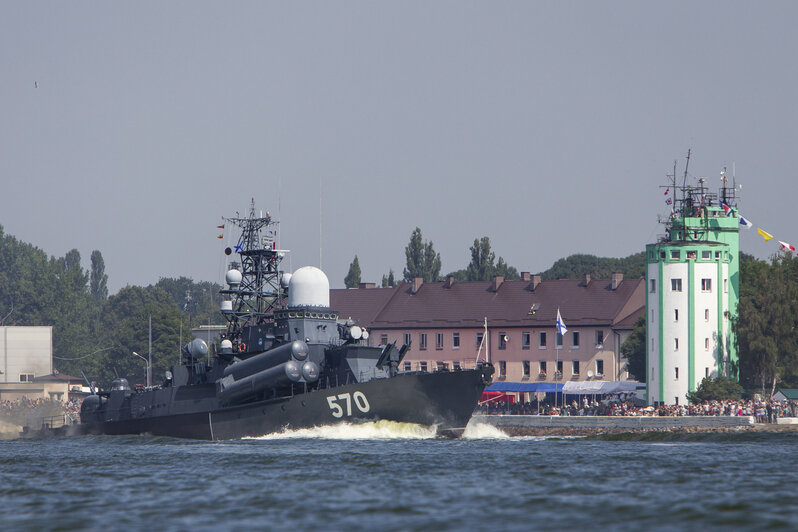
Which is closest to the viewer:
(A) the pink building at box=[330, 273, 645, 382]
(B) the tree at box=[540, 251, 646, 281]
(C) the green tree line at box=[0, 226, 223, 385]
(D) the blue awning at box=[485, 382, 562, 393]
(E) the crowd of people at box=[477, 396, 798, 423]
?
(E) the crowd of people at box=[477, 396, 798, 423]

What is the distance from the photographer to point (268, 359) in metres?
55.3

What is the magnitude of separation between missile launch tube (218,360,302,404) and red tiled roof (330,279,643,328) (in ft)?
174

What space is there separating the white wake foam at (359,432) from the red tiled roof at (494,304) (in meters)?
52.1

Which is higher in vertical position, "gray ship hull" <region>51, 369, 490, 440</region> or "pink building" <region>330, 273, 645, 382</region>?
"pink building" <region>330, 273, 645, 382</region>

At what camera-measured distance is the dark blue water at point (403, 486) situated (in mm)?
27516

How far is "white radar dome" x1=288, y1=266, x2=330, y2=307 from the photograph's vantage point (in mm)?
58375

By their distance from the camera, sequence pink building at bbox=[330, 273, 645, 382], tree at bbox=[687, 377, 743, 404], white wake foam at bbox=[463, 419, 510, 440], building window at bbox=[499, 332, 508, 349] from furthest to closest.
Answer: building window at bbox=[499, 332, 508, 349] < pink building at bbox=[330, 273, 645, 382] < tree at bbox=[687, 377, 743, 404] < white wake foam at bbox=[463, 419, 510, 440]

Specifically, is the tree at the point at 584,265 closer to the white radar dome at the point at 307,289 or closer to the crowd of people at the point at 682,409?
the crowd of people at the point at 682,409

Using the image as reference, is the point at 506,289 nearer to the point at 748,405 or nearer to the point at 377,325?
the point at 377,325

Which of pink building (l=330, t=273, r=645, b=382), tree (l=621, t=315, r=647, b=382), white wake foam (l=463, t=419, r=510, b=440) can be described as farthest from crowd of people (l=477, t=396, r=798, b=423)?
white wake foam (l=463, t=419, r=510, b=440)

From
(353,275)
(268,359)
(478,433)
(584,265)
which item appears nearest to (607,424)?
(478,433)

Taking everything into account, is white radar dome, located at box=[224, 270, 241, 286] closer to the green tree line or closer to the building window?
the building window

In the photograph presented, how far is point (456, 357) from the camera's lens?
10969 cm

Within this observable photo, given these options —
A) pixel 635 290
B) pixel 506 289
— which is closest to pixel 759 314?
pixel 635 290
